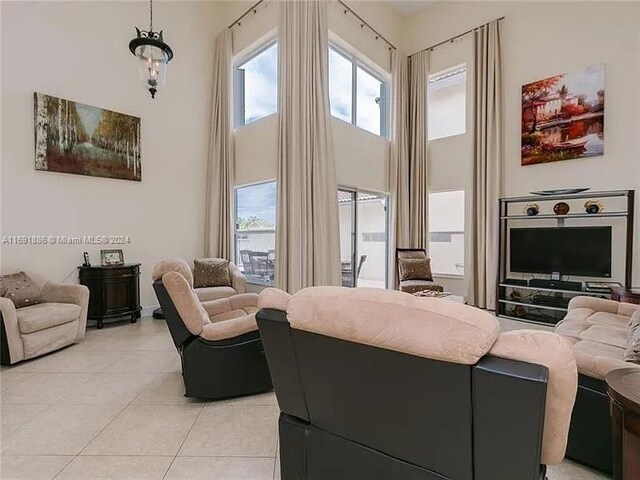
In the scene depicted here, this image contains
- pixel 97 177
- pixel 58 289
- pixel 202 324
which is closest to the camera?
pixel 202 324

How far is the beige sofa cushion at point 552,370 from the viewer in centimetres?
92

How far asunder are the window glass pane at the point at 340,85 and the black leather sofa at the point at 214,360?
4.14 metres

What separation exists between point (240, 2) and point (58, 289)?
5.20 metres

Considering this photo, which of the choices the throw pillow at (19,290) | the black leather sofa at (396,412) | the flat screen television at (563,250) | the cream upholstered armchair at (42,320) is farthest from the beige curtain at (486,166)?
the throw pillow at (19,290)

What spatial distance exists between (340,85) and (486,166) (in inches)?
109

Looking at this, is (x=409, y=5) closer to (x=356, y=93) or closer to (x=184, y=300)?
(x=356, y=93)

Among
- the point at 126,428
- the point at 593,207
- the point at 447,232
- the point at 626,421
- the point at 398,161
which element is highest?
the point at 398,161

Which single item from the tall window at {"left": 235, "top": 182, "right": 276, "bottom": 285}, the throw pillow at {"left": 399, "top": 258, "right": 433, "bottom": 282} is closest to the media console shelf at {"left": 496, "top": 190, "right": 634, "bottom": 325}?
the throw pillow at {"left": 399, "top": 258, "right": 433, "bottom": 282}

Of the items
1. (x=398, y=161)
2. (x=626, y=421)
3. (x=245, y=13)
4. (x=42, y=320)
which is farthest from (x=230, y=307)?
(x=245, y=13)

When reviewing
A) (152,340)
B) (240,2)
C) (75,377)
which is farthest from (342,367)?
(240,2)

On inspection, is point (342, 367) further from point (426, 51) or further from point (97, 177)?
point (426, 51)

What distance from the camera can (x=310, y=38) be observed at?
15.3 ft

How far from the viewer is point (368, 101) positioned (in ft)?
20.5

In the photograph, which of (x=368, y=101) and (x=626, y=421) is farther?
(x=368, y=101)
